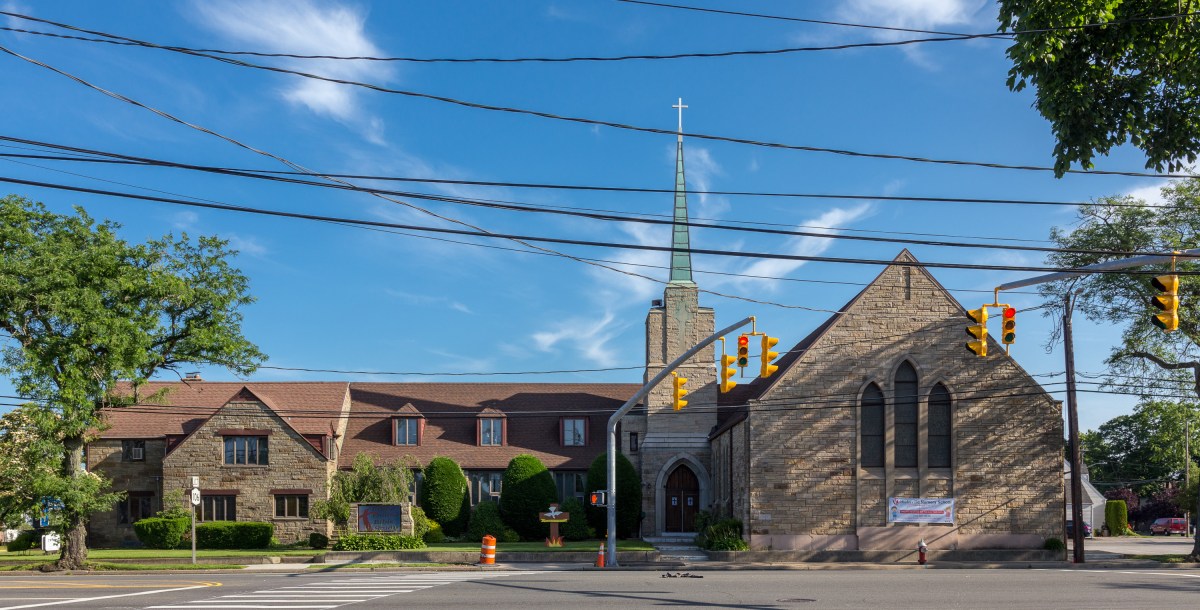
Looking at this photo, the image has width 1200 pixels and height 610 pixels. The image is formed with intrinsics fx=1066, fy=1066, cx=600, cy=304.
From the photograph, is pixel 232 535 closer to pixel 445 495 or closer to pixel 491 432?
pixel 445 495

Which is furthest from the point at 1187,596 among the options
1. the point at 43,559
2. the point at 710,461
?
the point at 43,559

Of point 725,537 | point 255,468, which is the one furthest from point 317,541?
point 725,537

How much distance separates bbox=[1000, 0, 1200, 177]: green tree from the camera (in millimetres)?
13336

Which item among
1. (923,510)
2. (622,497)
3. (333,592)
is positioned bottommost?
(622,497)

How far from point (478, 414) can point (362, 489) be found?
10.7 m

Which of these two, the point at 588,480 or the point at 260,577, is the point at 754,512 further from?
the point at 260,577

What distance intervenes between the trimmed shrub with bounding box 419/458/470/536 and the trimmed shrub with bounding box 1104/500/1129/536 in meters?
43.4

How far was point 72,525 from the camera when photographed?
36.1m

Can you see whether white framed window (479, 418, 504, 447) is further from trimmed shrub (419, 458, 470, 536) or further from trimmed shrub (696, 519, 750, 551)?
trimmed shrub (696, 519, 750, 551)

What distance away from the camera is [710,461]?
50594 mm

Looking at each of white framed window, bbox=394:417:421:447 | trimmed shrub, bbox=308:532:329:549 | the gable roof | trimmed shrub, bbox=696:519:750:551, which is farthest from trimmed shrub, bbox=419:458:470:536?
trimmed shrub, bbox=696:519:750:551

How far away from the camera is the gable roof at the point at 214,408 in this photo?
51250 millimetres

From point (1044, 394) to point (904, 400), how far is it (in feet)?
16.8

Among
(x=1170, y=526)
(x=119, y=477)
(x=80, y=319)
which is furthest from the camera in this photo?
(x=1170, y=526)
